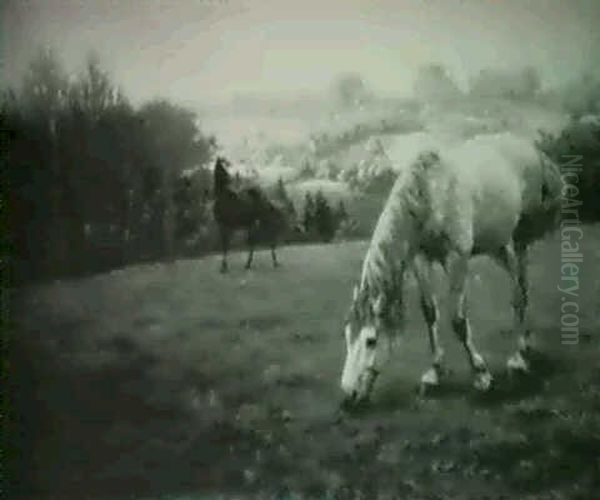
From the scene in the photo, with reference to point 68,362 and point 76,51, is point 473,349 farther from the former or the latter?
point 76,51

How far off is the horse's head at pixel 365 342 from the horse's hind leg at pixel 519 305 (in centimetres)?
34

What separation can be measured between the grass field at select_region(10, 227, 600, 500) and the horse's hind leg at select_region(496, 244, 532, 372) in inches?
1.0

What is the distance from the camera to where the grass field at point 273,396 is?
9.95 feet

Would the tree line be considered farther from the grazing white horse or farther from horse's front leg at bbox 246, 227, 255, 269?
the grazing white horse

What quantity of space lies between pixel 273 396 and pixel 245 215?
51 centimetres

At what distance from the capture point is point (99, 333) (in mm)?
3100

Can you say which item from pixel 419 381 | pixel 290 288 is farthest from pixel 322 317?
pixel 419 381

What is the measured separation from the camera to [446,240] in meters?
3.05

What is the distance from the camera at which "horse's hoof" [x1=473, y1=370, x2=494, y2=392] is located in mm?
3053

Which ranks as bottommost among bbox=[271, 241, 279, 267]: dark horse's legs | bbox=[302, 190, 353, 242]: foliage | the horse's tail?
bbox=[271, 241, 279, 267]: dark horse's legs

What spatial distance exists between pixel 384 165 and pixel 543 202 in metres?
0.45

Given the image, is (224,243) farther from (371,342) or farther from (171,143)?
(371,342)

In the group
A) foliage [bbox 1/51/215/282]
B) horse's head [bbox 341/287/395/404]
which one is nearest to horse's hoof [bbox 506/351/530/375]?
horse's head [bbox 341/287/395/404]

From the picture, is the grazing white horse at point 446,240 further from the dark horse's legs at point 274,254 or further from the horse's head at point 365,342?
the dark horse's legs at point 274,254
